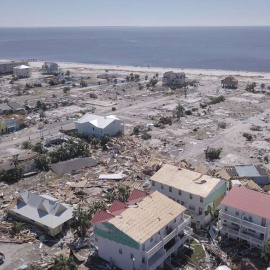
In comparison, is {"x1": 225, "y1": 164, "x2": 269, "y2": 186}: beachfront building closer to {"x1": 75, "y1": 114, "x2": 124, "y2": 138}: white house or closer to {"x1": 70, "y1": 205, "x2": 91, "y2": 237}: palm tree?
{"x1": 70, "y1": 205, "x2": 91, "y2": 237}: palm tree

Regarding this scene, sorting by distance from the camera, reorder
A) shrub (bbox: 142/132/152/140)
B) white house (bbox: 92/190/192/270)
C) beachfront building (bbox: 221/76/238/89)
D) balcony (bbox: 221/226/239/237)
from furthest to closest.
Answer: beachfront building (bbox: 221/76/238/89) < shrub (bbox: 142/132/152/140) < balcony (bbox: 221/226/239/237) < white house (bbox: 92/190/192/270)

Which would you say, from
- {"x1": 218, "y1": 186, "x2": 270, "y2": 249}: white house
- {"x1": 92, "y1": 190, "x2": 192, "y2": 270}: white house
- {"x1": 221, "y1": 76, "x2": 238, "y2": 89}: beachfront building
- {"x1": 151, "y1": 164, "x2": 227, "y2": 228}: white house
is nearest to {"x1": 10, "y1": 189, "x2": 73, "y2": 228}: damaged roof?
{"x1": 92, "y1": 190, "x2": 192, "y2": 270}: white house

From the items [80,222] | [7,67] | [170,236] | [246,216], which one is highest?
[246,216]

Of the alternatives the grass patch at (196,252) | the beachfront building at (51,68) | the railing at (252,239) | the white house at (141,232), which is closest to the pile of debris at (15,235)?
the white house at (141,232)

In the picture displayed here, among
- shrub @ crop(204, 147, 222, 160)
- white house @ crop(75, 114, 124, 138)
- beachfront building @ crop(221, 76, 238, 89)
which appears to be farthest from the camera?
beachfront building @ crop(221, 76, 238, 89)

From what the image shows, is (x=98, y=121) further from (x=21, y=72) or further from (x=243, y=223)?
(x=21, y=72)

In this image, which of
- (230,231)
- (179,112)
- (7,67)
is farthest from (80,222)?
(7,67)
